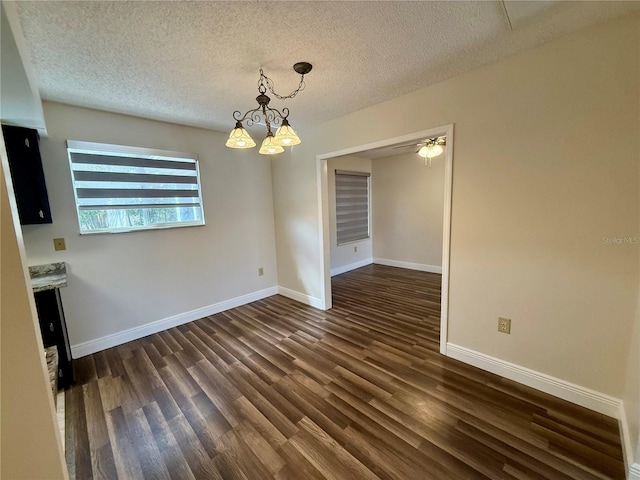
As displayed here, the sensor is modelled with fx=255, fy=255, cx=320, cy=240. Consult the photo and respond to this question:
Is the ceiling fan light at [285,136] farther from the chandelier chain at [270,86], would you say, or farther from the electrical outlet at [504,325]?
the electrical outlet at [504,325]

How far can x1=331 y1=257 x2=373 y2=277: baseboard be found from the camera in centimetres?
516

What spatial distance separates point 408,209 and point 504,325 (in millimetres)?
3531

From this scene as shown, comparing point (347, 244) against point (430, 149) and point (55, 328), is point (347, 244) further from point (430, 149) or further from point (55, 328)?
point (55, 328)

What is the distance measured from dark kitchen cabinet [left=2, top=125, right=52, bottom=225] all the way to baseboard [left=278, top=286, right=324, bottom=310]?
2752 mm

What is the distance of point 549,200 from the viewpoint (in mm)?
1745

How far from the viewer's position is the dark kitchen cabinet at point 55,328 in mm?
2000

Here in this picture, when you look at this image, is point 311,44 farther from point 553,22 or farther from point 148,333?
point 148,333

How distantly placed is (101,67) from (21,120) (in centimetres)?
88

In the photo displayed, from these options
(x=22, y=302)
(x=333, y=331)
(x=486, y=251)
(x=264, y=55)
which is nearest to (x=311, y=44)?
(x=264, y=55)

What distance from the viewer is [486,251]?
2059 millimetres

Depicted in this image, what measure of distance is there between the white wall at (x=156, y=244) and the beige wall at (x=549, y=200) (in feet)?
7.68

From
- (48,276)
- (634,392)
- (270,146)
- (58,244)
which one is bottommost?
(634,392)

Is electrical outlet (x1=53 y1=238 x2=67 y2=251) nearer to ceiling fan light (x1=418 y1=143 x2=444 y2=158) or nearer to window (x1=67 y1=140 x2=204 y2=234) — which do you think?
window (x1=67 y1=140 x2=204 y2=234)

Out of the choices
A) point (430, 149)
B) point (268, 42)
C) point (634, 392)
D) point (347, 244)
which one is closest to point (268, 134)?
point (268, 42)
